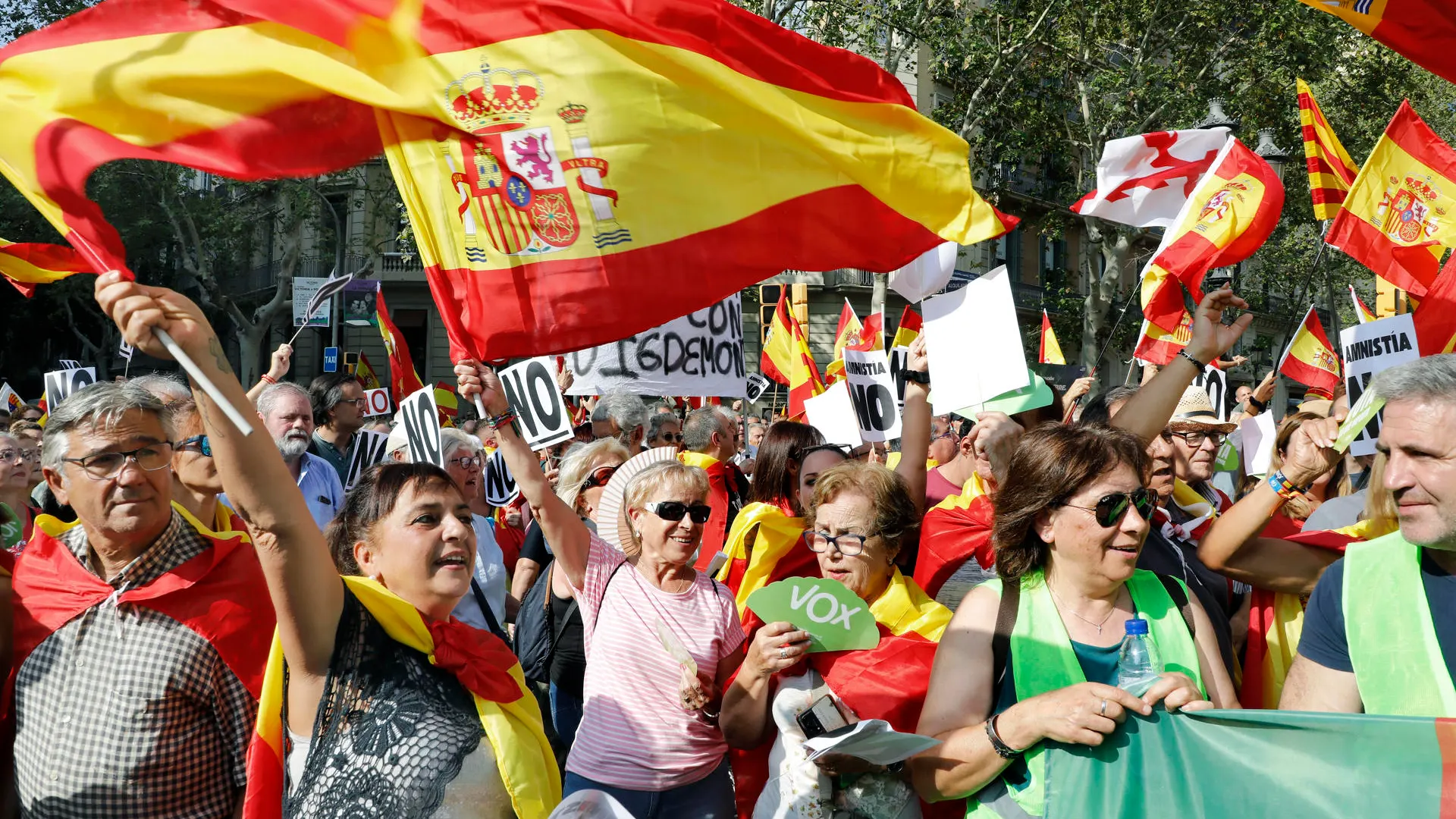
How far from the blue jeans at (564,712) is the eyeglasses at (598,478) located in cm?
108

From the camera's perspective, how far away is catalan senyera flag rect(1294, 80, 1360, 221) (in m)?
7.07

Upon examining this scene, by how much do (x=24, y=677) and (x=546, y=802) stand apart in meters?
1.30

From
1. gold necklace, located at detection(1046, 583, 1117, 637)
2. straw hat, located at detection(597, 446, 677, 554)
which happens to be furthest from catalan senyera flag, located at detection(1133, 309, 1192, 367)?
gold necklace, located at detection(1046, 583, 1117, 637)

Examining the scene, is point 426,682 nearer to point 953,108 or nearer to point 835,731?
point 835,731

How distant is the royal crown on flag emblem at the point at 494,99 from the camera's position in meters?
3.69

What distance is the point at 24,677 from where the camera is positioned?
3.00 meters

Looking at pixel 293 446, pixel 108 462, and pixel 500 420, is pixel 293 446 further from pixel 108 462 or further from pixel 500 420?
pixel 108 462

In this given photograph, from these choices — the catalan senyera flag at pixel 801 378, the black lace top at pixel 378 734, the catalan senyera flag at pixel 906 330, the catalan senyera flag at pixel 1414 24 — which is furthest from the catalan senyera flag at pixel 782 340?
the black lace top at pixel 378 734

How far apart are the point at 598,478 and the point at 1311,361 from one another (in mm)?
6236

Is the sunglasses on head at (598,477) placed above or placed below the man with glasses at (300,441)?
below

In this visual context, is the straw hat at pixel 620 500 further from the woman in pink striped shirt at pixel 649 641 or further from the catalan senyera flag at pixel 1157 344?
the catalan senyera flag at pixel 1157 344

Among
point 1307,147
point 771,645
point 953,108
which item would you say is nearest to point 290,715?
point 771,645

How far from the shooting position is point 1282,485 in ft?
11.2

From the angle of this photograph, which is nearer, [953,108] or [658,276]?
[658,276]
